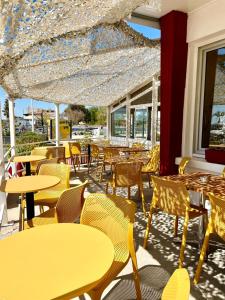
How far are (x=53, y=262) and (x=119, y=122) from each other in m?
10.4

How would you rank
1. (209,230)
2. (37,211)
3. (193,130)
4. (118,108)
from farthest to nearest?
1. (118,108)
2. (193,130)
3. (37,211)
4. (209,230)

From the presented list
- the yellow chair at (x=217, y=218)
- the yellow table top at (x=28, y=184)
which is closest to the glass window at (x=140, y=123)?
the yellow table top at (x=28, y=184)

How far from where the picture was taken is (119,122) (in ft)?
37.6

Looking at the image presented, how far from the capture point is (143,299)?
200 centimetres

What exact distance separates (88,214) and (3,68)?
3.16m

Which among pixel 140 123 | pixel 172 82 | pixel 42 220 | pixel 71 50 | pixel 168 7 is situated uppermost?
pixel 168 7

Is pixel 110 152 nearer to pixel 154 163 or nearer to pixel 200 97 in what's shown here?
pixel 154 163

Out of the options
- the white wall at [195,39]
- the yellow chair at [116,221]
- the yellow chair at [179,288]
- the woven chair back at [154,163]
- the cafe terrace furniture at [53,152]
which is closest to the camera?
the yellow chair at [179,288]

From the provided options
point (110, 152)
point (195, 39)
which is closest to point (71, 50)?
point (195, 39)

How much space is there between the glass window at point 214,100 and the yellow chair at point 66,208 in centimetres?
301

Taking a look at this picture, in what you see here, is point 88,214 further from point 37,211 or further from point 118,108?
point 118,108

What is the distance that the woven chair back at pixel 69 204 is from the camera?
7.15 ft

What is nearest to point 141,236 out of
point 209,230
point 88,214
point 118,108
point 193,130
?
point 209,230

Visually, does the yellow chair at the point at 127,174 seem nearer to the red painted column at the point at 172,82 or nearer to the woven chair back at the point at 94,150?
the red painted column at the point at 172,82
